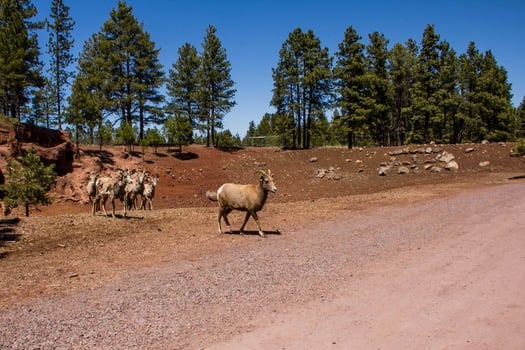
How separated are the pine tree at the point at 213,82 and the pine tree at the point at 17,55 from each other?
18830 millimetres

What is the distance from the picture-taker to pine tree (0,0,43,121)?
103 feet

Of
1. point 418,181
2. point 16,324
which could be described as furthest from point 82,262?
point 418,181

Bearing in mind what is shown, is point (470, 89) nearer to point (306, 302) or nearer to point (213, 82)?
point (213, 82)

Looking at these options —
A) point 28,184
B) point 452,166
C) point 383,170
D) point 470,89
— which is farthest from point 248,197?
point 470,89

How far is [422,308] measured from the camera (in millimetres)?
7121

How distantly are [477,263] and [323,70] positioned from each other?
42970mm

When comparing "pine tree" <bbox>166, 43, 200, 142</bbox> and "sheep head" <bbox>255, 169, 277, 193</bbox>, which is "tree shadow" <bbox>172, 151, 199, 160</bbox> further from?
"sheep head" <bbox>255, 169, 277, 193</bbox>

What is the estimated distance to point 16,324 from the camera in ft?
21.1

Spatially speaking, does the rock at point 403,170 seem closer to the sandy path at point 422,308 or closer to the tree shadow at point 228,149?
the tree shadow at point 228,149

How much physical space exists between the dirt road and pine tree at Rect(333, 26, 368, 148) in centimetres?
3648

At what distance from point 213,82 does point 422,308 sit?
46.7 metres

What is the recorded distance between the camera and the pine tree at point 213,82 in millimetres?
49500

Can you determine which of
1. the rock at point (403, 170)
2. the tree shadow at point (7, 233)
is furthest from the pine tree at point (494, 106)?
the tree shadow at point (7, 233)

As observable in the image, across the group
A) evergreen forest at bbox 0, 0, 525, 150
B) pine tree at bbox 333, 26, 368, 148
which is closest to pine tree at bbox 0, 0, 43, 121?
evergreen forest at bbox 0, 0, 525, 150
